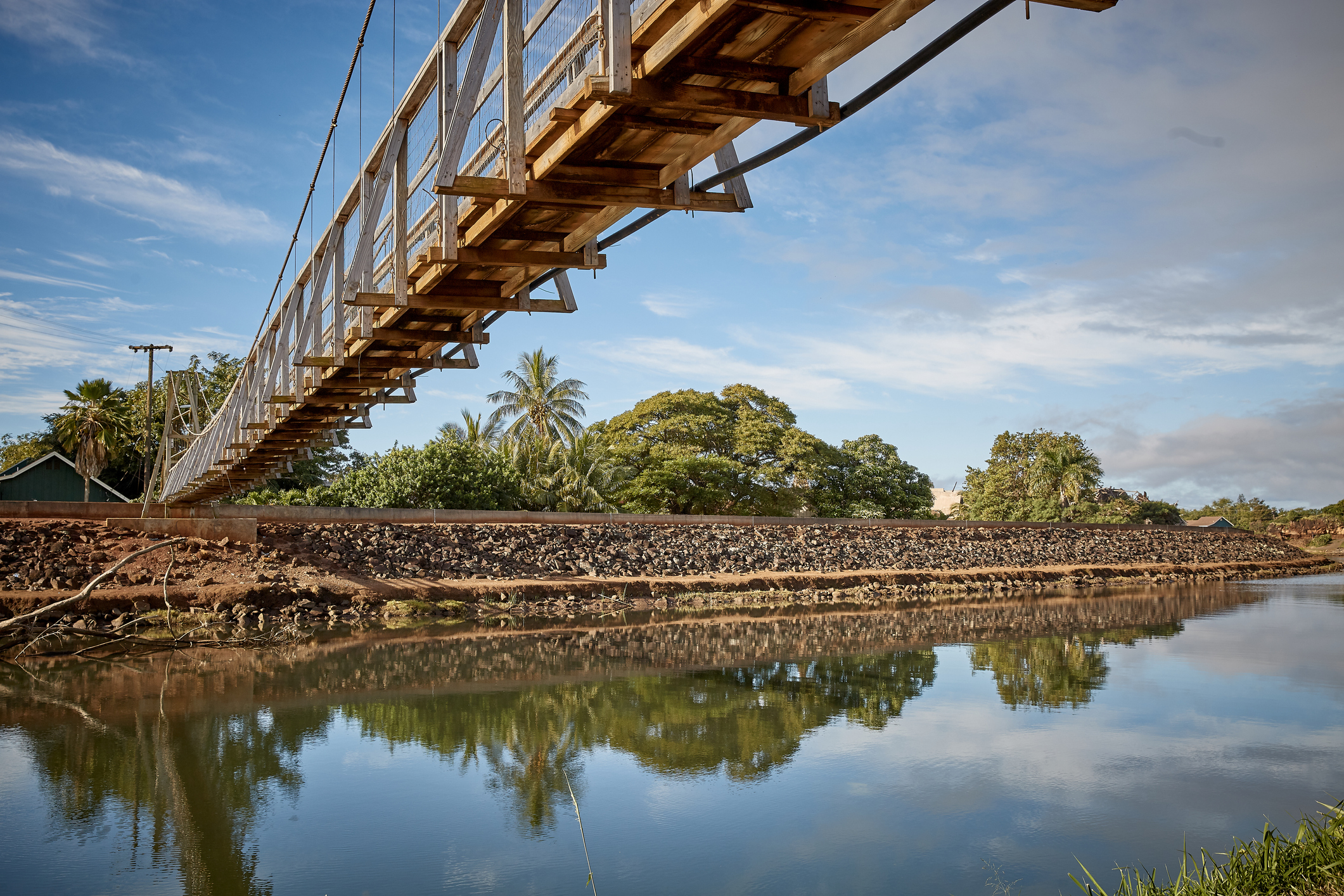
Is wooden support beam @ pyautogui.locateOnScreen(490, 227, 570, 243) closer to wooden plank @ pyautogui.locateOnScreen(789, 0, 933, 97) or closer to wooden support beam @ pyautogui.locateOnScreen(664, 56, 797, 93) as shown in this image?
wooden support beam @ pyautogui.locateOnScreen(664, 56, 797, 93)

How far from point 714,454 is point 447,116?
106ft

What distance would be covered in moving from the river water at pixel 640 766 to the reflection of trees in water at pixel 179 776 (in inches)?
1.4

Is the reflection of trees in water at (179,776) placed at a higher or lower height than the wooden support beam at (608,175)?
lower

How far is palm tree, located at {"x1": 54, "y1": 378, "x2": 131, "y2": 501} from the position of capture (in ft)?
110

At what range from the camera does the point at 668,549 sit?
28.5 meters

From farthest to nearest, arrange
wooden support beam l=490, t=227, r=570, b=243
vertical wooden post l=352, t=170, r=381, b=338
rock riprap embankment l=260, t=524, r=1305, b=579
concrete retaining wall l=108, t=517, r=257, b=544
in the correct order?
rock riprap embankment l=260, t=524, r=1305, b=579, concrete retaining wall l=108, t=517, r=257, b=544, vertical wooden post l=352, t=170, r=381, b=338, wooden support beam l=490, t=227, r=570, b=243

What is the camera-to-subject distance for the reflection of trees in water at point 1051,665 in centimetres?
1301

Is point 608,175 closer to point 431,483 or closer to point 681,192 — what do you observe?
point 681,192

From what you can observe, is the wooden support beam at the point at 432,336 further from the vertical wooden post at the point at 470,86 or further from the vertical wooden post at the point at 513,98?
the vertical wooden post at the point at 513,98

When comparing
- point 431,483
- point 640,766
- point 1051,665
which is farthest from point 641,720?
point 431,483

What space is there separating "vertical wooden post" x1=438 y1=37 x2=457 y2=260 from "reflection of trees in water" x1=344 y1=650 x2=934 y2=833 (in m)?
4.54

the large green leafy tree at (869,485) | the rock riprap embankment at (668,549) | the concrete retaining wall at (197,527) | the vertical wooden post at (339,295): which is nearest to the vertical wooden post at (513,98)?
the vertical wooden post at (339,295)

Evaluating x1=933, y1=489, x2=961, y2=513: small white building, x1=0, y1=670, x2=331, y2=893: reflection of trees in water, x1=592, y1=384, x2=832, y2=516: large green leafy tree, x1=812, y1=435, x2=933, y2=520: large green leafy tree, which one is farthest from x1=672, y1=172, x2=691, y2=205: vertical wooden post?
x1=933, y1=489, x2=961, y2=513: small white building

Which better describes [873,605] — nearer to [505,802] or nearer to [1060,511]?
[505,802]
